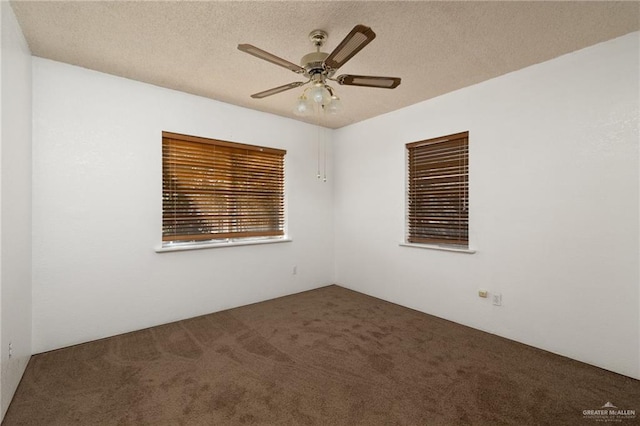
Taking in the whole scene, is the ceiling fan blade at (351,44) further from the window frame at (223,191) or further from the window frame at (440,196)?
the window frame at (223,191)

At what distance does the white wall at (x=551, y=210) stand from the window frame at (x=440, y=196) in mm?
109

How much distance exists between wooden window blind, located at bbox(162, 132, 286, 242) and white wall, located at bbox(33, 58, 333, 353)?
0.13 meters

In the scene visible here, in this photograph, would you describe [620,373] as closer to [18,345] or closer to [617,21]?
[617,21]

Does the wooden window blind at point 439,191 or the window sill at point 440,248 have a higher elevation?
the wooden window blind at point 439,191

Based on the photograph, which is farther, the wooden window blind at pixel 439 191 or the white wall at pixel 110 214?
the wooden window blind at pixel 439 191

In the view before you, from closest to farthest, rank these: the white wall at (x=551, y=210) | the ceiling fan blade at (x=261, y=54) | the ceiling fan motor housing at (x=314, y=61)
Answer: the ceiling fan blade at (x=261, y=54) < the ceiling fan motor housing at (x=314, y=61) < the white wall at (x=551, y=210)

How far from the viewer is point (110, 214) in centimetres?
289

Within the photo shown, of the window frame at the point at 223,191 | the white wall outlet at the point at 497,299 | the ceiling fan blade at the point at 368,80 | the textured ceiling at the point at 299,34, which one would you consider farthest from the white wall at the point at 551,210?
the window frame at the point at 223,191

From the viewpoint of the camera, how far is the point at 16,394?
200cm

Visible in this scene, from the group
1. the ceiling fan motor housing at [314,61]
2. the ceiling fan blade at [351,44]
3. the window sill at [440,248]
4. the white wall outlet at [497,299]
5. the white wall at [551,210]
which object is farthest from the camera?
the window sill at [440,248]

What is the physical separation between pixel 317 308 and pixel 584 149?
3101 millimetres

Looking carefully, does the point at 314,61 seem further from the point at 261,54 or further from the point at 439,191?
the point at 439,191

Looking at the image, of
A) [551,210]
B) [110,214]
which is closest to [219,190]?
[110,214]

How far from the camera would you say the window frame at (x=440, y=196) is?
10.7 feet
